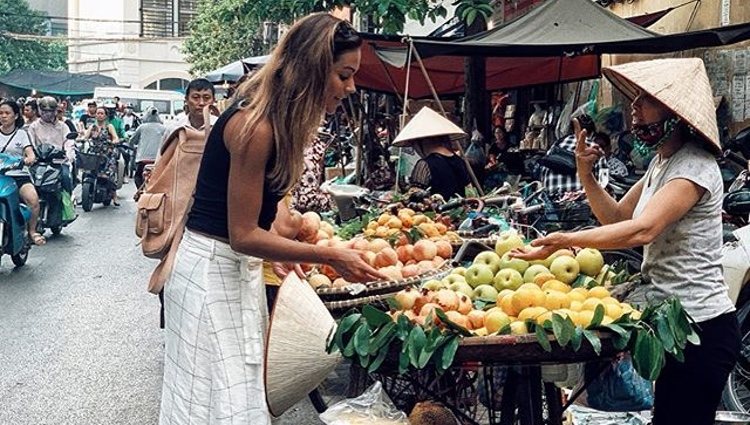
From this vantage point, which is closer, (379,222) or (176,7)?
(379,222)

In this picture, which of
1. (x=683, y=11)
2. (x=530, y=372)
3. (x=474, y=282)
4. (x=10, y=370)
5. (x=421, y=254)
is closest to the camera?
(x=530, y=372)

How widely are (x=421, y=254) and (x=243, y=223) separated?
161cm

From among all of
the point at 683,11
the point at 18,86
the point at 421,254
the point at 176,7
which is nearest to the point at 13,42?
the point at 176,7

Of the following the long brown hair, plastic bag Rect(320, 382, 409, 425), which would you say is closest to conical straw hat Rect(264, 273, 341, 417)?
plastic bag Rect(320, 382, 409, 425)

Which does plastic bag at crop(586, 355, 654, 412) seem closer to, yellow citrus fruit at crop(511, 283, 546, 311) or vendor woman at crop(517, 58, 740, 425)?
vendor woman at crop(517, 58, 740, 425)

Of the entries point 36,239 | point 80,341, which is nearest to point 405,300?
point 80,341

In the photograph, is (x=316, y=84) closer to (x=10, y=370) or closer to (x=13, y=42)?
(x=10, y=370)

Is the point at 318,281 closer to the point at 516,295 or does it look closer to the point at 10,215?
the point at 516,295

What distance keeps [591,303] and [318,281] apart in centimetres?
129

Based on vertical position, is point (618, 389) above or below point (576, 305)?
below

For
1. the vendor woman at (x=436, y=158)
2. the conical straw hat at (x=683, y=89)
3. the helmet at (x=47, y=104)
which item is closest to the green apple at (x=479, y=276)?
the conical straw hat at (x=683, y=89)

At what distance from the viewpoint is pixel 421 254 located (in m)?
4.35

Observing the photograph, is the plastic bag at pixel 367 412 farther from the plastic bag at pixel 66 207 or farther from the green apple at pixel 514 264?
the plastic bag at pixel 66 207

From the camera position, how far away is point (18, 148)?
433 inches
